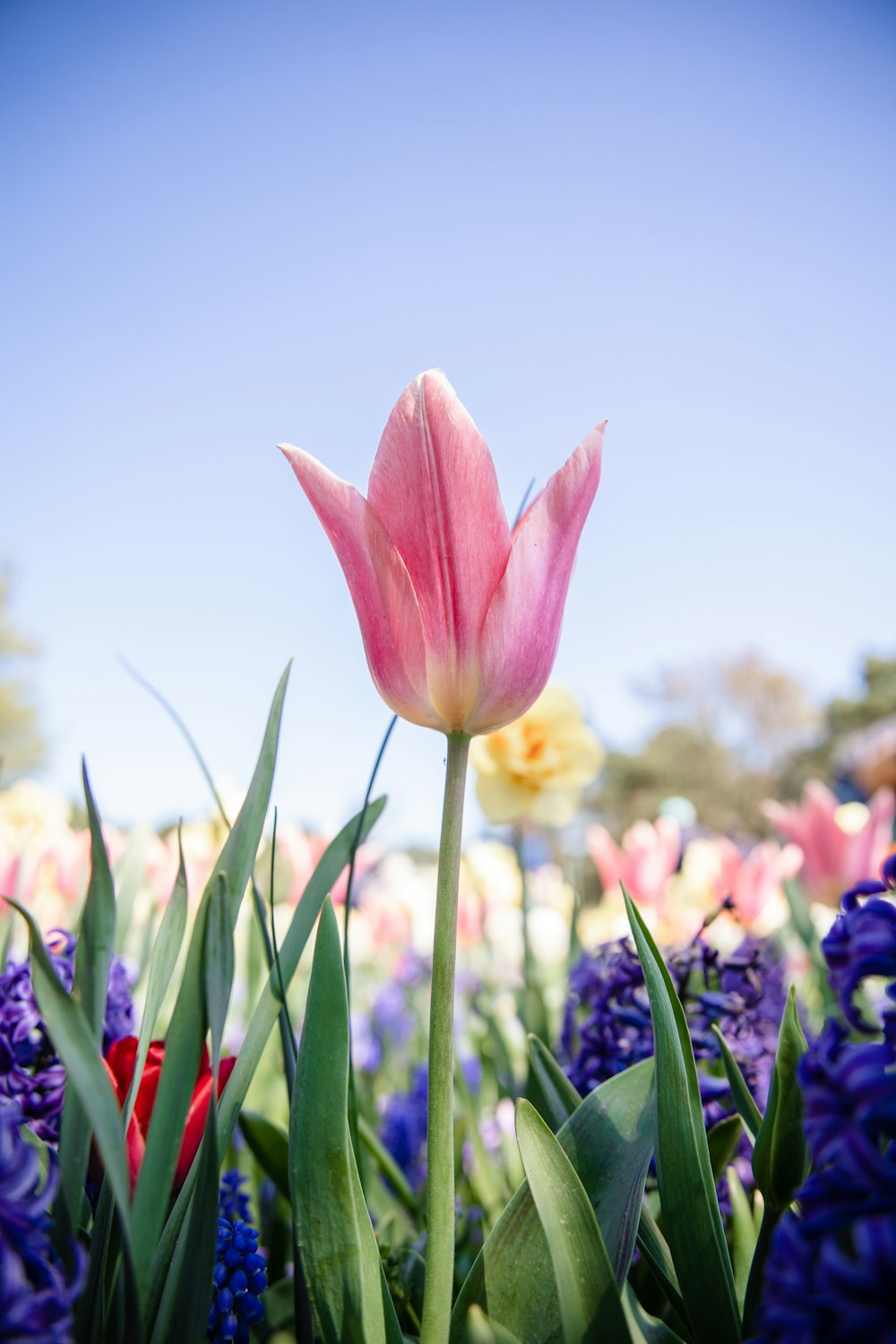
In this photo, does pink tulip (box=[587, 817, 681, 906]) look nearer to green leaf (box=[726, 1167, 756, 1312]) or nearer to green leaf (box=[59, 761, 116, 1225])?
green leaf (box=[726, 1167, 756, 1312])

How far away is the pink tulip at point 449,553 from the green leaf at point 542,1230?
269mm

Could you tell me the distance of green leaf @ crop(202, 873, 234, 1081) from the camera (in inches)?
17.5

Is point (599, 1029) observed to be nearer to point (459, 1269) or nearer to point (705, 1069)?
point (705, 1069)

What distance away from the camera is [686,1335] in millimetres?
570

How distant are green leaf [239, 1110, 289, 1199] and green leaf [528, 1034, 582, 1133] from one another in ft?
0.74

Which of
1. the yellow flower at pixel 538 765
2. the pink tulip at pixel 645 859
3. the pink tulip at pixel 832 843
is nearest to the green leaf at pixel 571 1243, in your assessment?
the yellow flower at pixel 538 765

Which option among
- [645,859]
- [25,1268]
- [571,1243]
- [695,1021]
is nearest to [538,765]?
[645,859]

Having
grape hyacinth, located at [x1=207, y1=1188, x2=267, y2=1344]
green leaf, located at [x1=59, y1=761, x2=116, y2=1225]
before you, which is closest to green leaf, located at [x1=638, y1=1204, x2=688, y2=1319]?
grape hyacinth, located at [x1=207, y1=1188, x2=267, y2=1344]

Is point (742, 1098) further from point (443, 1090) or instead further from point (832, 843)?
point (832, 843)

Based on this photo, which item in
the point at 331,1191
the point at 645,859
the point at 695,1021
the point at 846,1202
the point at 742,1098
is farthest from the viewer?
the point at 645,859

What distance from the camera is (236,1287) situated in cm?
53

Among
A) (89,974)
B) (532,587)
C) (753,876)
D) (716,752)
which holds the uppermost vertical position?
(716,752)

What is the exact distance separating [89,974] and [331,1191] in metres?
0.19

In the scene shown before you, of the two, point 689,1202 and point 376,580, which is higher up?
point 376,580
